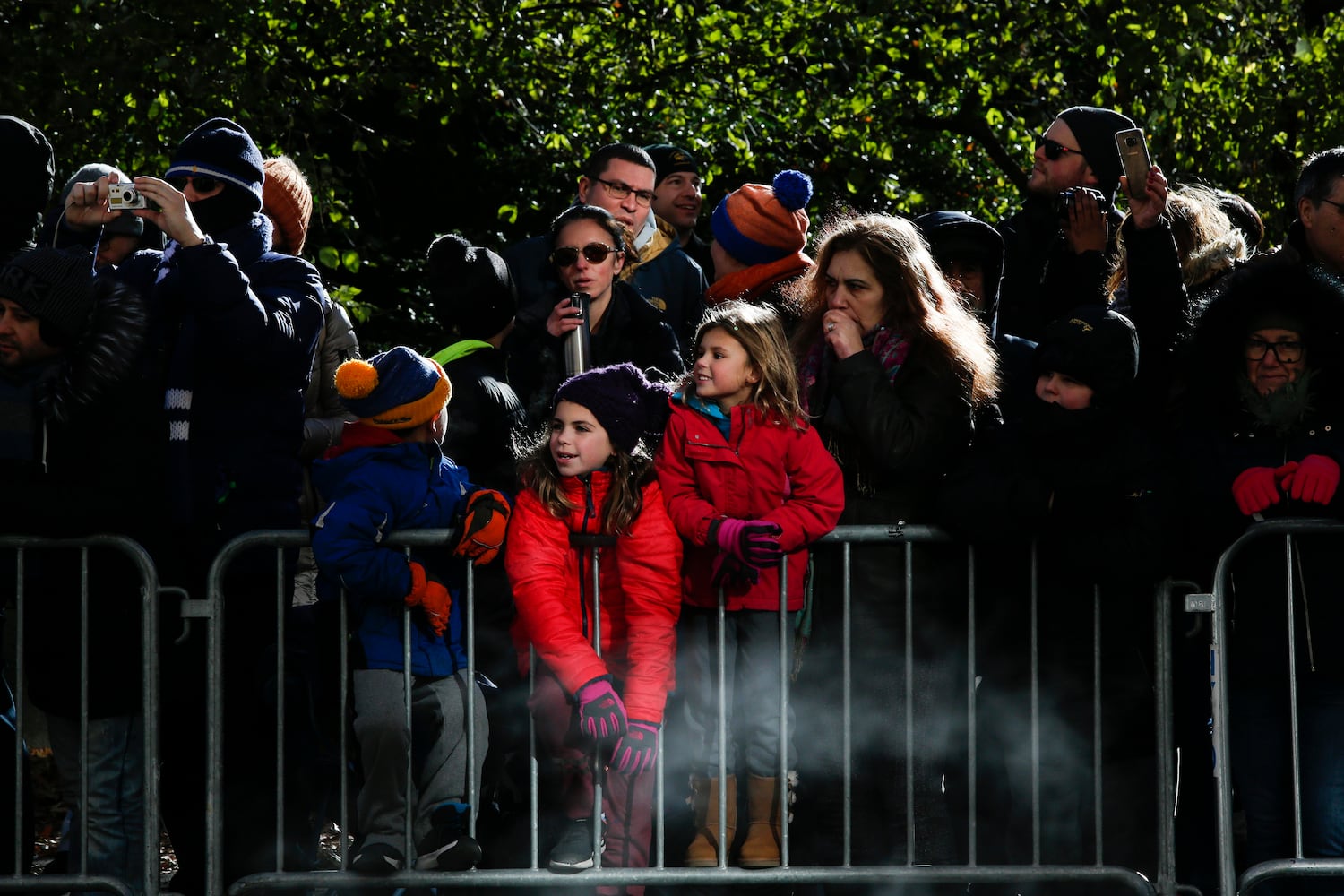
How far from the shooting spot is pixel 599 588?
497 centimetres

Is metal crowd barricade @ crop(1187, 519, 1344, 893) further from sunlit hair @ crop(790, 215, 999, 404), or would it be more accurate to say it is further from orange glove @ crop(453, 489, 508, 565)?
orange glove @ crop(453, 489, 508, 565)

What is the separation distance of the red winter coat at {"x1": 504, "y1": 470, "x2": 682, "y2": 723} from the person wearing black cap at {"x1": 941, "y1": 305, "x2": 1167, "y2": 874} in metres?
0.87

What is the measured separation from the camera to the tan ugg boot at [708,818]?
4941 mm

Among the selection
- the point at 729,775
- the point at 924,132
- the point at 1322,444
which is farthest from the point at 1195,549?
the point at 924,132

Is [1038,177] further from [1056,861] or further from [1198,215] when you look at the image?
[1056,861]

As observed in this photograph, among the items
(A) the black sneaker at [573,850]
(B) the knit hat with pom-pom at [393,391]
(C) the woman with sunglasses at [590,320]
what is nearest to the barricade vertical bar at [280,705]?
(B) the knit hat with pom-pom at [393,391]

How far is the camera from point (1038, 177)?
20.7ft

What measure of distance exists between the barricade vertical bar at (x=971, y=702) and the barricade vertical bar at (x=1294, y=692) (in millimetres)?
889

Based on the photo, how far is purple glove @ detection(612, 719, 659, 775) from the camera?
4.73m

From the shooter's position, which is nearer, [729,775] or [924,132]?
[729,775]

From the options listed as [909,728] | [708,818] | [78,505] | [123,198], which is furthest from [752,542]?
[123,198]

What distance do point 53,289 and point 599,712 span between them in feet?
6.72

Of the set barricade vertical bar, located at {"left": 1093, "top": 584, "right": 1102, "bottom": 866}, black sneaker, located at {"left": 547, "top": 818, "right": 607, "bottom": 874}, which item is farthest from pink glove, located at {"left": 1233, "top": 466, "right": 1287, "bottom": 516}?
black sneaker, located at {"left": 547, "top": 818, "right": 607, "bottom": 874}

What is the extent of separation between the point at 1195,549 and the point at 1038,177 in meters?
1.87
